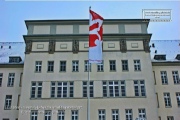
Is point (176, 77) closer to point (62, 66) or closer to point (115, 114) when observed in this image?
point (115, 114)

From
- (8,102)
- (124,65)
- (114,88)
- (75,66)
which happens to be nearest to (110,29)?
(124,65)

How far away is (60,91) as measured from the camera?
30359 millimetres

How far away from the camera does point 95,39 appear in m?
19.5

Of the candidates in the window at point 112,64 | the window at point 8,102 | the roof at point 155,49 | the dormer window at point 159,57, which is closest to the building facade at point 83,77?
the window at point 8,102

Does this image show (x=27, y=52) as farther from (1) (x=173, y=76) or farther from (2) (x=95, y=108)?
(1) (x=173, y=76)

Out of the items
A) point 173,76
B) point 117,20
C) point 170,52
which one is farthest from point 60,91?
point 170,52

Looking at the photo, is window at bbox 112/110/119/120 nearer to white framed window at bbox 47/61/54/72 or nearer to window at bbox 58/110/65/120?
→ window at bbox 58/110/65/120

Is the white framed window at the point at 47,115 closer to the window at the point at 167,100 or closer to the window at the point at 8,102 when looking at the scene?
the window at the point at 8,102

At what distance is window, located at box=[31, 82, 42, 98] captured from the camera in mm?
30203

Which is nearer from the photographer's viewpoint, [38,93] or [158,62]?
[38,93]

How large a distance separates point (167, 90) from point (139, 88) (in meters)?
4.98

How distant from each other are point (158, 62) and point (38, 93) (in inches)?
657

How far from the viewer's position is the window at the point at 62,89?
98.8 ft

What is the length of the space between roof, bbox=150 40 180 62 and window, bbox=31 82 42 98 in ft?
53.3
